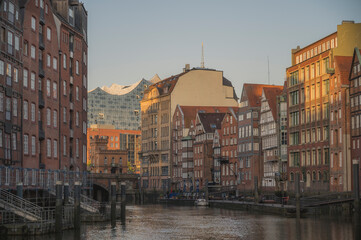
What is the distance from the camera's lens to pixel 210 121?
16762 cm

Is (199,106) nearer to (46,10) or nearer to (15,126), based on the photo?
(46,10)

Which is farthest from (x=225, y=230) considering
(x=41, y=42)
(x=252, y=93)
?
(x=252, y=93)

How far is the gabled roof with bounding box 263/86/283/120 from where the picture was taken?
12812 cm

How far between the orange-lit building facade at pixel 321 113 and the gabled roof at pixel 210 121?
155 ft

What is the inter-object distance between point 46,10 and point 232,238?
35117mm

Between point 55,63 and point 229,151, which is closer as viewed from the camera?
point 55,63

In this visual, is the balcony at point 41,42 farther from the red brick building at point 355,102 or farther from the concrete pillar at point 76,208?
the red brick building at point 355,102

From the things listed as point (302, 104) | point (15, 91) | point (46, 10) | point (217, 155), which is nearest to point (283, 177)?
point (302, 104)

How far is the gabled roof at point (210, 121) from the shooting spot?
16588cm

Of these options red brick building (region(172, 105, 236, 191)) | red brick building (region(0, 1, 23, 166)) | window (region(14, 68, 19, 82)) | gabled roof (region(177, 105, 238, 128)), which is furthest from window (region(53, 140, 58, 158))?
gabled roof (region(177, 105, 238, 128))

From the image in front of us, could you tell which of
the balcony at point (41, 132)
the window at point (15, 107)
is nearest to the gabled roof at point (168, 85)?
the balcony at point (41, 132)

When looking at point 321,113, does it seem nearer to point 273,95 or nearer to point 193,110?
point 273,95

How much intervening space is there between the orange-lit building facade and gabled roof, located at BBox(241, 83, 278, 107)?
65.4ft

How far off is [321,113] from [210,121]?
61.7m
